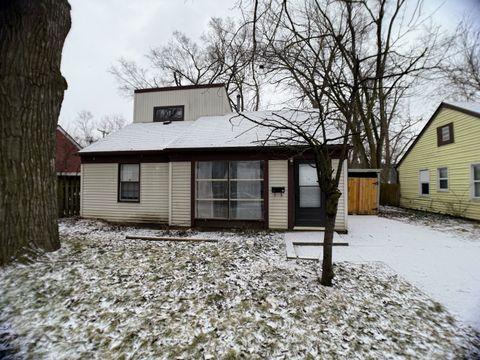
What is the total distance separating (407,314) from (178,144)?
7.42 metres

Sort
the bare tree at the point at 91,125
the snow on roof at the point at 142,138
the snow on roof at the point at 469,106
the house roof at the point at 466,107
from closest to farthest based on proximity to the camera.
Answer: the snow on roof at the point at 142,138 → the house roof at the point at 466,107 → the snow on roof at the point at 469,106 → the bare tree at the point at 91,125

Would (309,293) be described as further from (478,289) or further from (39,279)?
(39,279)

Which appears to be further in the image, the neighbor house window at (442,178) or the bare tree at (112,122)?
the bare tree at (112,122)

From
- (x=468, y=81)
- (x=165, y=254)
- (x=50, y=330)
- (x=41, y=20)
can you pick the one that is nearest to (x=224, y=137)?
(x=165, y=254)

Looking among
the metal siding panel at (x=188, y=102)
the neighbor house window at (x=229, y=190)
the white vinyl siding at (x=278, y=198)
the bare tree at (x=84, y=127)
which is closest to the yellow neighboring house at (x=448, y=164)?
the white vinyl siding at (x=278, y=198)

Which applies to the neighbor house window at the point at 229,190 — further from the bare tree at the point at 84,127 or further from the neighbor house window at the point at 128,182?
the bare tree at the point at 84,127

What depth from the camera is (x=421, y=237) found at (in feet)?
23.5

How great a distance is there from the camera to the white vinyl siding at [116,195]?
28.6 feet

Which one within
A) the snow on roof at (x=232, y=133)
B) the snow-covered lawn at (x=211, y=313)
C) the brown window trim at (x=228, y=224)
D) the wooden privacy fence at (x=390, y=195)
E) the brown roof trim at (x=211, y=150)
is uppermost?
the snow on roof at (x=232, y=133)

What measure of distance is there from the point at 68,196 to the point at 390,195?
61.1ft

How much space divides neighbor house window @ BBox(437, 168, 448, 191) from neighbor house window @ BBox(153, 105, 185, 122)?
44.1 ft

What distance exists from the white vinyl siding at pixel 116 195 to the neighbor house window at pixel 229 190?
1610 mm

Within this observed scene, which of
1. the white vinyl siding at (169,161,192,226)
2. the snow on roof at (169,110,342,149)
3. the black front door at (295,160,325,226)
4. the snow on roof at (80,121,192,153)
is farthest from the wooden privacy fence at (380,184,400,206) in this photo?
the white vinyl siding at (169,161,192,226)

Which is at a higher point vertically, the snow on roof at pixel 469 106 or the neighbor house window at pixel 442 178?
the snow on roof at pixel 469 106
